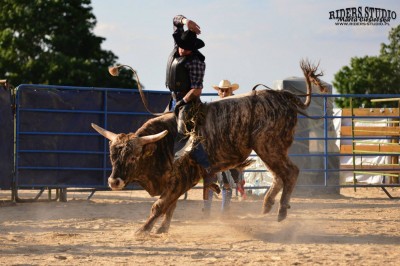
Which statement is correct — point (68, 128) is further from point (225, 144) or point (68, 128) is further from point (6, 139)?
point (225, 144)

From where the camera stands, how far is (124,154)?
8359mm

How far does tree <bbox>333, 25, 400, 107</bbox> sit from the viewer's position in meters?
47.3

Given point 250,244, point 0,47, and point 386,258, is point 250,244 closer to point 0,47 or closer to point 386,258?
point 386,258

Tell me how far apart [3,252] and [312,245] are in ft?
9.85

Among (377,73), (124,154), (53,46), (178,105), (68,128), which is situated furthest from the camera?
(377,73)

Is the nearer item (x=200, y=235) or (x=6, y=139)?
(x=200, y=235)

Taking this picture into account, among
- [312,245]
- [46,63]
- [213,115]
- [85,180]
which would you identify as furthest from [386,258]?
[46,63]

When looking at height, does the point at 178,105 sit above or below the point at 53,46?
below

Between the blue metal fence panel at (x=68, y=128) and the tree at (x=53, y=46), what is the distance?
76.2 feet

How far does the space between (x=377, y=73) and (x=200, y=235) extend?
1598 inches

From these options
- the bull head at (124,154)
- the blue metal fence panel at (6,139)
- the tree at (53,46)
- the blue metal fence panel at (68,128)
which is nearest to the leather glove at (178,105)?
the bull head at (124,154)

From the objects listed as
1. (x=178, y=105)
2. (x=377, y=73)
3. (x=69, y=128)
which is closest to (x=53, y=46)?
(x=377, y=73)

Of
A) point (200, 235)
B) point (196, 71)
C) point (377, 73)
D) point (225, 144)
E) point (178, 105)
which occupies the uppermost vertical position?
point (377, 73)

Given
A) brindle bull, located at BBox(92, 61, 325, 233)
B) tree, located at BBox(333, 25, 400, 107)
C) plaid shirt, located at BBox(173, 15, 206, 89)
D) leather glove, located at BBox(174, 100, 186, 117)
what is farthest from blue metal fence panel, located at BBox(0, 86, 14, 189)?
tree, located at BBox(333, 25, 400, 107)
